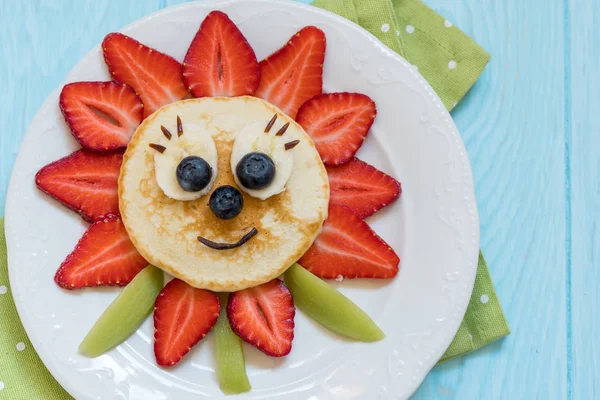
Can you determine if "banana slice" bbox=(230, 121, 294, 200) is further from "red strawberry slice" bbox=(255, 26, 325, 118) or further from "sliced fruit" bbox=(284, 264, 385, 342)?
"sliced fruit" bbox=(284, 264, 385, 342)

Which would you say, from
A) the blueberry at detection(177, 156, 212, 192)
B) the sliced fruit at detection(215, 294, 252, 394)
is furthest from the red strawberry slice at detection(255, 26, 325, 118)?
the sliced fruit at detection(215, 294, 252, 394)

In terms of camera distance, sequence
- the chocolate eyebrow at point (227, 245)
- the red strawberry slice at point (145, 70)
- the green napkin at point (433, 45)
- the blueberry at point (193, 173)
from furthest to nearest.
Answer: the green napkin at point (433, 45) < the red strawberry slice at point (145, 70) < the chocolate eyebrow at point (227, 245) < the blueberry at point (193, 173)

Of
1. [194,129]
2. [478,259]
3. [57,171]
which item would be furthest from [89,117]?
[478,259]

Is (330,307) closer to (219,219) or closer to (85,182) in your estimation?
(219,219)

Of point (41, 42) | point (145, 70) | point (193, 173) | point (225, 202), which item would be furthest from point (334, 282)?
point (41, 42)

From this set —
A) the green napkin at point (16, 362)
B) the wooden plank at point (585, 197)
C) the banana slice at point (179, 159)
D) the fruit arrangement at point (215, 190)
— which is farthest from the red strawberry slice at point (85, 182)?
the wooden plank at point (585, 197)

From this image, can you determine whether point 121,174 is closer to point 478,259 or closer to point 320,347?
point 320,347

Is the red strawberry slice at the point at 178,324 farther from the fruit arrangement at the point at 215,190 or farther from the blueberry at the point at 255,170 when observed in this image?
the blueberry at the point at 255,170
